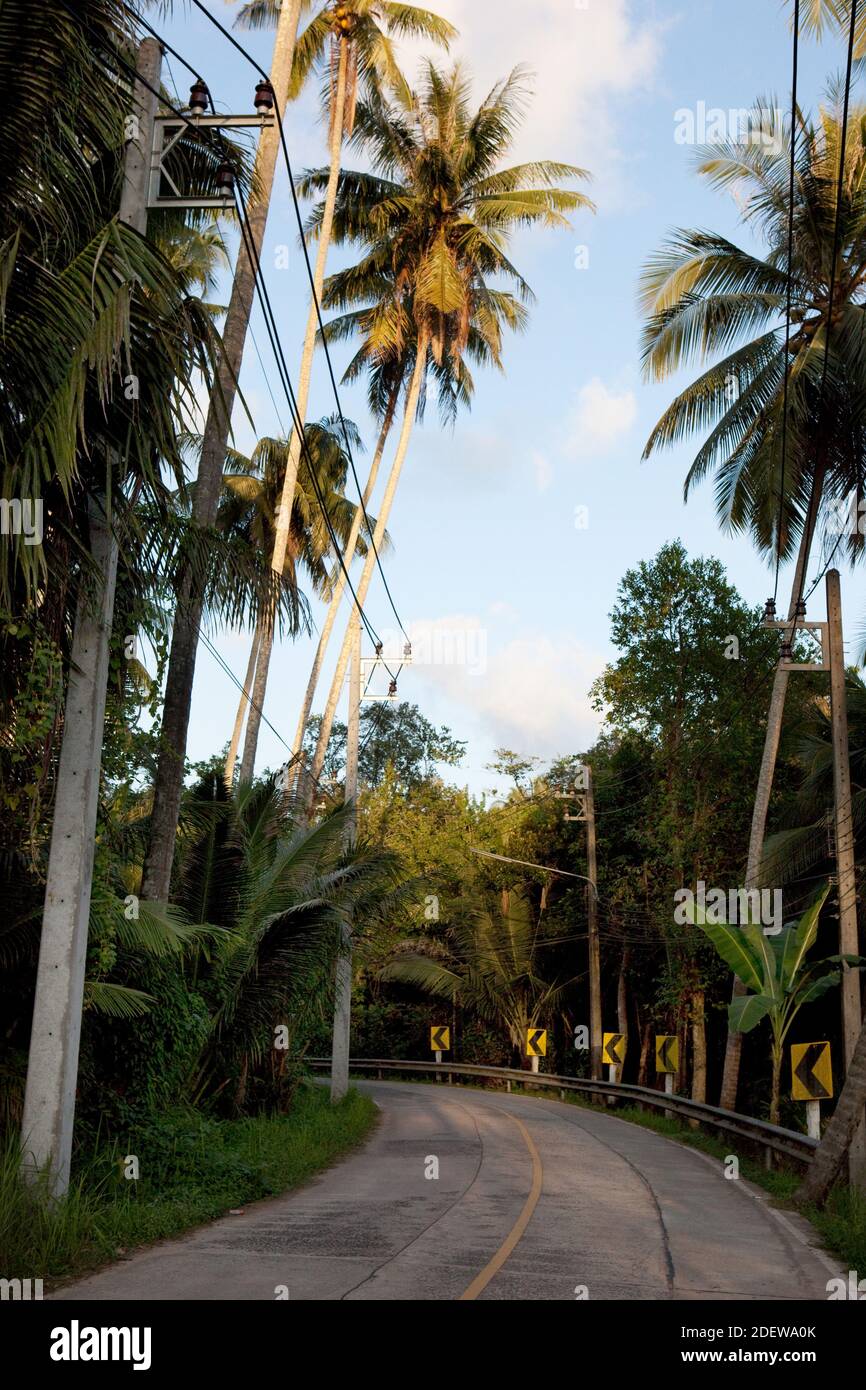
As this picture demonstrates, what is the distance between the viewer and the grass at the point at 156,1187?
29.9 feet

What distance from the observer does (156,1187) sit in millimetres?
12531

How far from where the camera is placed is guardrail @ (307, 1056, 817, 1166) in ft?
58.9

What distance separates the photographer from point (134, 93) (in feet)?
36.3

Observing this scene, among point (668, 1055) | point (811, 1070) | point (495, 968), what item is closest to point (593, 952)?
point (495, 968)

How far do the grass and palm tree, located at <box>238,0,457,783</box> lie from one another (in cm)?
1330

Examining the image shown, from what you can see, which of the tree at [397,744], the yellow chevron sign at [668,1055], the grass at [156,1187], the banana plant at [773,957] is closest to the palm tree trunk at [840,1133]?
the grass at [156,1187]

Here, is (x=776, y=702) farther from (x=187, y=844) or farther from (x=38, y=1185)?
(x=38, y=1185)

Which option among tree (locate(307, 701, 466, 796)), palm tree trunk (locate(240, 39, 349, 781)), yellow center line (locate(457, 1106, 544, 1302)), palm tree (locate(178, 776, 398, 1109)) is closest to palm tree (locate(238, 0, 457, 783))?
palm tree trunk (locate(240, 39, 349, 781))

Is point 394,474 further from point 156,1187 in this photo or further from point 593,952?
point 156,1187

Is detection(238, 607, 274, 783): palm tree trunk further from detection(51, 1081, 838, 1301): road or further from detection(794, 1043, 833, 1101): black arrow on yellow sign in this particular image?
detection(794, 1043, 833, 1101): black arrow on yellow sign

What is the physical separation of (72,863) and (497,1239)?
16.4 ft

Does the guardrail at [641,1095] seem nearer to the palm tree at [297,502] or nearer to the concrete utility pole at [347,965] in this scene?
the concrete utility pole at [347,965]

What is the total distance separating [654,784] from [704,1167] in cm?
1842
